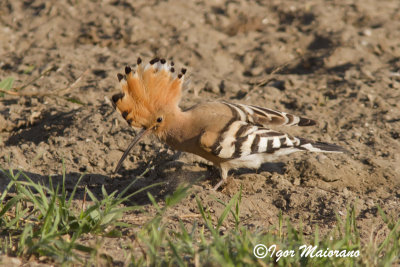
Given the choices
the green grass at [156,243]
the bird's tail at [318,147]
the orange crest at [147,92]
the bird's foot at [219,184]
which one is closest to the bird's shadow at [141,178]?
the bird's foot at [219,184]

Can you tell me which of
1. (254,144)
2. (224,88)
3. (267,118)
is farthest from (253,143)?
(224,88)

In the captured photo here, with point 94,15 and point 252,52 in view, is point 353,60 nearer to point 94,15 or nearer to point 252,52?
point 252,52

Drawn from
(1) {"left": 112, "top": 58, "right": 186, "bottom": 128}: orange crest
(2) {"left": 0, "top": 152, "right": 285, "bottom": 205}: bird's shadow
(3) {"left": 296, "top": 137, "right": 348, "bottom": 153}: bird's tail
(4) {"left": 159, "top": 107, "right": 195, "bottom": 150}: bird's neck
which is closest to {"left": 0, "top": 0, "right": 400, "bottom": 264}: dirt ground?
(2) {"left": 0, "top": 152, "right": 285, "bottom": 205}: bird's shadow

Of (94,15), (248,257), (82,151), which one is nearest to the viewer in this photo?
(248,257)

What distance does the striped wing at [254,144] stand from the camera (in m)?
4.06

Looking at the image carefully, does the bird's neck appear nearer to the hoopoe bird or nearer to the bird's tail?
the hoopoe bird

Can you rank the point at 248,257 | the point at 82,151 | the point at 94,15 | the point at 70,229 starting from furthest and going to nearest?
the point at 94,15
the point at 82,151
the point at 70,229
the point at 248,257

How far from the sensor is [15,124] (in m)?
4.68

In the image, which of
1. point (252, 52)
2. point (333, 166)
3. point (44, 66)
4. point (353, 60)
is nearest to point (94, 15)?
point (44, 66)

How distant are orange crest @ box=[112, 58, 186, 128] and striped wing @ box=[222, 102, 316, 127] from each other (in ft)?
1.71

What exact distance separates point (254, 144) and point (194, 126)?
1.53 feet

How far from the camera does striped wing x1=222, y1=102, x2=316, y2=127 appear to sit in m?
4.27

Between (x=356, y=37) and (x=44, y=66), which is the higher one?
(x=356, y=37)

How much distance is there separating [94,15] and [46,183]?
2817 millimetres
